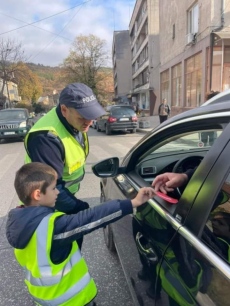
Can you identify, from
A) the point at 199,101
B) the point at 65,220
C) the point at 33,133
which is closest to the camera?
the point at 65,220

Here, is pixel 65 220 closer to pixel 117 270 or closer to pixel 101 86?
pixel 117 270

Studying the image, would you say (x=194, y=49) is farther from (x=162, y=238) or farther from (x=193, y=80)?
(x=162, y=238)

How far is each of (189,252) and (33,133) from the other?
1210mm

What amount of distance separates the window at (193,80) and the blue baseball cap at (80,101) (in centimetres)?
1650

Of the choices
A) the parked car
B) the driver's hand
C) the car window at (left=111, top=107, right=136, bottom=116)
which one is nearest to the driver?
the driver's hand

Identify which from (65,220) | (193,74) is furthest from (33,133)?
(193,74)

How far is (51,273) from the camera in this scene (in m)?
1.59

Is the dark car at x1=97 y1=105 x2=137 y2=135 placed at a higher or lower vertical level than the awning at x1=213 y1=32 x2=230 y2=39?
lower

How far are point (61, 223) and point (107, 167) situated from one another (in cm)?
96

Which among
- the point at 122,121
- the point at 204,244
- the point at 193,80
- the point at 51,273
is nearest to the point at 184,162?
the point at 204,244

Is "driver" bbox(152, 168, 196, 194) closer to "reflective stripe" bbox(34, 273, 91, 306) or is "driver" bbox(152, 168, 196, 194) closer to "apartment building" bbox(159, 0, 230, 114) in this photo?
"reflective stripe" bbox(34, 273, 91, 306)

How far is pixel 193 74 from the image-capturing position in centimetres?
1850

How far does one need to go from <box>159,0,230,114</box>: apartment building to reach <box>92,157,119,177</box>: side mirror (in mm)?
12864

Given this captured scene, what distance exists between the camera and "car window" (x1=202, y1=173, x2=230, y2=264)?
1.19 m
